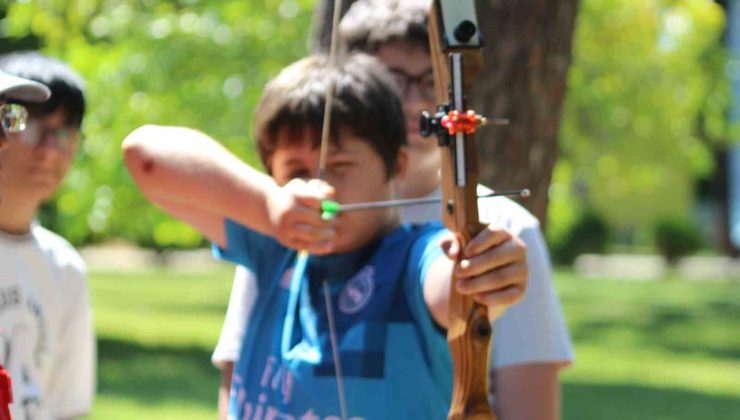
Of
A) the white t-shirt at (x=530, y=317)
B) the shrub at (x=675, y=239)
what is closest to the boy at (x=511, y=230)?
the white t-shirt at (x=530, y=317)

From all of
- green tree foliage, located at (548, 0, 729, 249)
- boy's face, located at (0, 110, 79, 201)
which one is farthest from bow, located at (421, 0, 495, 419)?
green tree foliage, located at (548, 0, 729, 249)

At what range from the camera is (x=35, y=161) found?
11.5 ft

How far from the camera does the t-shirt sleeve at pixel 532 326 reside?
247 centimetres

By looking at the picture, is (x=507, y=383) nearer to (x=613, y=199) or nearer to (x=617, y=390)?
(x=617, y=390)

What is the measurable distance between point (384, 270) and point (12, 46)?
1282cm

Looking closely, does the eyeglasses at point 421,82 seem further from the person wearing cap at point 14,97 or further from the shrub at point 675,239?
the shrub at point 675,239

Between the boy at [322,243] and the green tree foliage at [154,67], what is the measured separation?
9.15 metres

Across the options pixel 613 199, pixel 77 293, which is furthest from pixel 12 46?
pixel 613 199

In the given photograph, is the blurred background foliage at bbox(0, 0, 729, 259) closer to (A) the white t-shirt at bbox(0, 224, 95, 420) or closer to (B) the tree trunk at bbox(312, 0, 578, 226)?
(B) the tree trunk at bbox(312, 0, 578, 226)

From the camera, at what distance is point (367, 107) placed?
2.43 metres

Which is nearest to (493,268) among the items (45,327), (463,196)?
(463,196)

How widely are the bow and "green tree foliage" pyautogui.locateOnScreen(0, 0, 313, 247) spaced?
376 inches

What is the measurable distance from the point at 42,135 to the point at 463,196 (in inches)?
71.2

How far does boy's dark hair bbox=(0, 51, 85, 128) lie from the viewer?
12.1 feet
